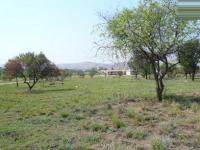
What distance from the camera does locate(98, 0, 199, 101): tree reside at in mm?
18391

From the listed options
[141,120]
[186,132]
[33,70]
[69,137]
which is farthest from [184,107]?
[33,70]

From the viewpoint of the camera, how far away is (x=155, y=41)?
1898 centimetres

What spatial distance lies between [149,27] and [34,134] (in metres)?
10.5

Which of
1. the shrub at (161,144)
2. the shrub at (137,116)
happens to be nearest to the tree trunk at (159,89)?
the shrub at (137,116)

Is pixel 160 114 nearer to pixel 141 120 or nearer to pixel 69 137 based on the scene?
pixel 141 120

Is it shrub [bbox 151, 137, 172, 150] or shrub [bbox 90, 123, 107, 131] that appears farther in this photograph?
shrub [bbox 90, 123, 107, 131]

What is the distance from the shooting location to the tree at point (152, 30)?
18.4 m

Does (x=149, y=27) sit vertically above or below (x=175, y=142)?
above

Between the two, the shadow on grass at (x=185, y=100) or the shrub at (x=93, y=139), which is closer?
the shrub at (x=93, y=139)

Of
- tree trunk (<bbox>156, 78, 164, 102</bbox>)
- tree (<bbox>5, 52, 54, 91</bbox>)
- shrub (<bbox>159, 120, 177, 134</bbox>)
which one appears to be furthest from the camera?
tree (<bbox>5, 52, 54, 91</bbox>)

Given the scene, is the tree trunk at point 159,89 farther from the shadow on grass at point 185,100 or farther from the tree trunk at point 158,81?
the shadow on grass at point 185,100

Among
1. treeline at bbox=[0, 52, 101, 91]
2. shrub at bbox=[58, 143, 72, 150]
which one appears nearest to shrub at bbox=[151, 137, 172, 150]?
shrub at bbox=[58, 143, 72, 150]

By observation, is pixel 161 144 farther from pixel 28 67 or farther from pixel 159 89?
pixel 28 67

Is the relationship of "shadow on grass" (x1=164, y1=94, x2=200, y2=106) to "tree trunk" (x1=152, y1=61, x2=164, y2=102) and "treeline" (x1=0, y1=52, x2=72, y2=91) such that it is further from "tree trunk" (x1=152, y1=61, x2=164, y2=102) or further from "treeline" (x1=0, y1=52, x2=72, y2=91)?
"treeline" (x1=0, y1=52, x2=72, y2=91)
